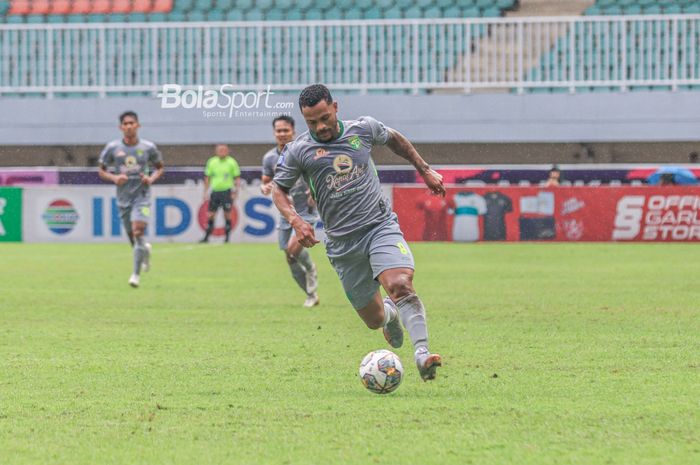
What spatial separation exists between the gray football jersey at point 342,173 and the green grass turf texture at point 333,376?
1010mm

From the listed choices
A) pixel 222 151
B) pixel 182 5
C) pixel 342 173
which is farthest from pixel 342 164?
pixel 182 5

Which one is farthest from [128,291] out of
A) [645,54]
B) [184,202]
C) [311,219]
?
[645,54]

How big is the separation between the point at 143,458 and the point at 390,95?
22669mm

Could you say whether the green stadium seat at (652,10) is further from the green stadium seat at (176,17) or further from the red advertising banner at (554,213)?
the green stadium seat at (176,17)

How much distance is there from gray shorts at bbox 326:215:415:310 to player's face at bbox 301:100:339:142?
68 cm

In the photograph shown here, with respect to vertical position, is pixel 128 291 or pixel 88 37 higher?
pixel 88 37

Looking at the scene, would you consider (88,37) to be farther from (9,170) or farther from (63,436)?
(63,436)

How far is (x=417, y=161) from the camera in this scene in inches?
328

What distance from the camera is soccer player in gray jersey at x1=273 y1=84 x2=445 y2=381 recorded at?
7.85 m

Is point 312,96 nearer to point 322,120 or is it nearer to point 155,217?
point 322,120

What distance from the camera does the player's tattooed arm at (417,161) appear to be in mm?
8180

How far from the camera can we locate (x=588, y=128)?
1078 inches

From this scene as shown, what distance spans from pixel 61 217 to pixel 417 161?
2058 cm

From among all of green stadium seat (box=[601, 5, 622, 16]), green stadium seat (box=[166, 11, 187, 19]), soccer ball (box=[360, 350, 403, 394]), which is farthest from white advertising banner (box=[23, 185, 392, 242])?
soccer ball (box=[360, 350, 403, 394])
